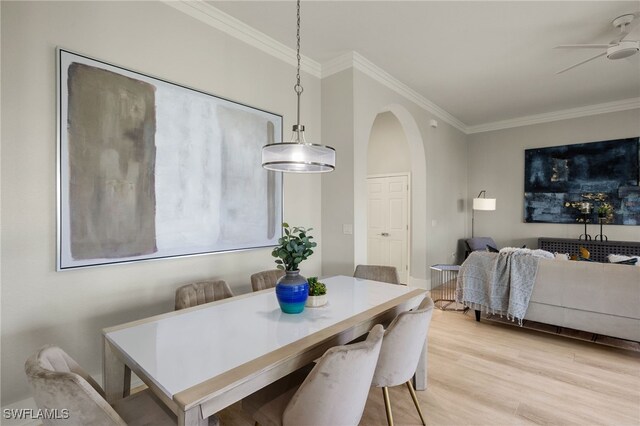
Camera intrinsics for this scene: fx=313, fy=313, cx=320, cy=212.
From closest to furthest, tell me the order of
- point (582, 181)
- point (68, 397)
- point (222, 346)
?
1. point (68, 397)
2. point (222, 346)
3. point (582, 181)

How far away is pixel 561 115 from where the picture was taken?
5.55 m

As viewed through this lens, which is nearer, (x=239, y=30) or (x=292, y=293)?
(x=292, y=293)

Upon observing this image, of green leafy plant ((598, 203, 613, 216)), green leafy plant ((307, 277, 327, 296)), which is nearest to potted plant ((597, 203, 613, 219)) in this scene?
green leafy plant ((598, 203, 613, 216))

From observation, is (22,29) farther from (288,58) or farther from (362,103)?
(362,103)

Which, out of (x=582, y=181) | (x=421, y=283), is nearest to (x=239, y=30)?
(x=421, y=283)

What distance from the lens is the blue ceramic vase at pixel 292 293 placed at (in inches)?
67.7

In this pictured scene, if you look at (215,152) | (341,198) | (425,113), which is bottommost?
(341,198)

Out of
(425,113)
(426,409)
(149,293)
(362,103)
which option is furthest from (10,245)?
(425,113)

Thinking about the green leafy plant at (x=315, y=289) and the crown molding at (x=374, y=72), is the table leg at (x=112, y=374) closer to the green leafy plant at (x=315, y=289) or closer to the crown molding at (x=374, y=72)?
the green leafy plant at (x=315, y=289)

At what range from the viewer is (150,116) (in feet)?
7.66

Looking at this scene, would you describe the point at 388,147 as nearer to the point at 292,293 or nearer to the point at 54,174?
the point at 292,293

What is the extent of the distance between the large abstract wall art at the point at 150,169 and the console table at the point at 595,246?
5.08 m

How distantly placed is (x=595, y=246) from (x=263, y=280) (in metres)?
5.46

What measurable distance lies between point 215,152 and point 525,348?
11.2 ft
